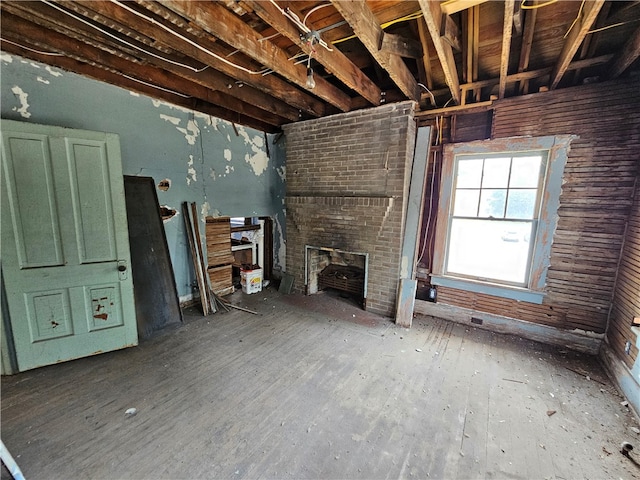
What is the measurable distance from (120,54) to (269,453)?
3.50m

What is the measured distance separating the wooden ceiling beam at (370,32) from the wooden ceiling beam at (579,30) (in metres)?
1.30

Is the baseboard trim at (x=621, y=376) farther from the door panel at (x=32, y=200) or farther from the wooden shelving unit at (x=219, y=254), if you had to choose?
the door panel at (x=32, y=200)

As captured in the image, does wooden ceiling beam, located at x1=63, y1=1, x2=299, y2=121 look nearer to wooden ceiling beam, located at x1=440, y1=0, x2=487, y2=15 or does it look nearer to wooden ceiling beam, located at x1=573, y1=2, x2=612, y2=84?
wooden ceiling beam, located at x1=440, y1=0, x2=487, y2=15

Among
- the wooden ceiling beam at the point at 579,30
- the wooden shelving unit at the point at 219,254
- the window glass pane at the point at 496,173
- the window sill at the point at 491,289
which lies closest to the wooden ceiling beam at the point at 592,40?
the wooden ceiling beam at the point at 579,30

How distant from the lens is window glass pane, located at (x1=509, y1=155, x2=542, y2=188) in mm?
2992

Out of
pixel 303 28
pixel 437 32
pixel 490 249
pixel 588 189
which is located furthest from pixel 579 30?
pixel 490 249

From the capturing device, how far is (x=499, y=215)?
323 centimetres

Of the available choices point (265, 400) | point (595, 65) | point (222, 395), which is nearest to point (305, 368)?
point (265, 400)

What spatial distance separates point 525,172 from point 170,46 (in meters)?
3.93

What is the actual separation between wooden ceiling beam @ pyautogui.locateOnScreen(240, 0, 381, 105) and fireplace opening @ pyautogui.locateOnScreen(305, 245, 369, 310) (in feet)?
7.40

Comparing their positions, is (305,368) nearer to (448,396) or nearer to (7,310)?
(448,396)

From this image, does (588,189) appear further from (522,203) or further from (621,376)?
(621,376)

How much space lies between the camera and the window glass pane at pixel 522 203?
304 cm

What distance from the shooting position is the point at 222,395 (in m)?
2.11
